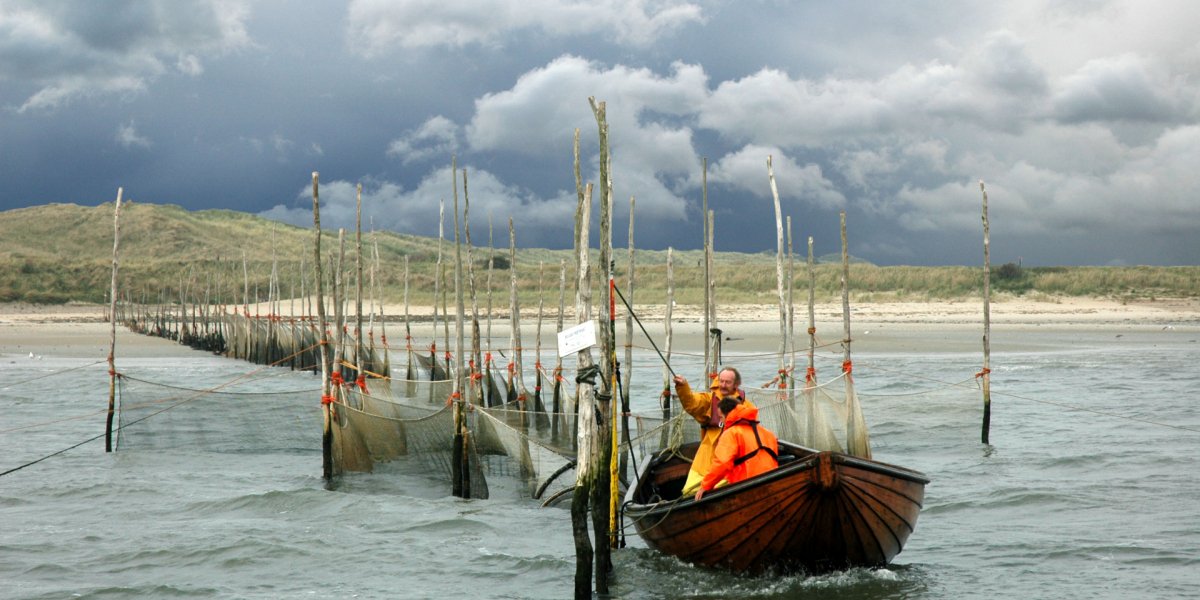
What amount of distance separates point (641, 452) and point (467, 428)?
2.10 m

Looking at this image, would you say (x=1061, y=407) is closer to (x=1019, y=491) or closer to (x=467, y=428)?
(x=1019, y=491)

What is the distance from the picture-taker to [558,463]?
8.98 m

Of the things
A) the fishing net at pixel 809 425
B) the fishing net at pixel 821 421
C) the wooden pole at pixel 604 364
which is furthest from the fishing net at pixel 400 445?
the fishing net at pixel 821 421

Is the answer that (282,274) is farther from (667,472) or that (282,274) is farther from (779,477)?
(779,477)

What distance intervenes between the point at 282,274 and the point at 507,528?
64852 millimetres

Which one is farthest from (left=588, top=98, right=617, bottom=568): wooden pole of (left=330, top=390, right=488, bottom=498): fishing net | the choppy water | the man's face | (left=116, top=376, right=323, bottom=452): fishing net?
(left=116, top=376, right=323, bottom=452): fishing net

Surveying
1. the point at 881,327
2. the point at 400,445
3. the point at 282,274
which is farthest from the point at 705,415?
the point at 282,274

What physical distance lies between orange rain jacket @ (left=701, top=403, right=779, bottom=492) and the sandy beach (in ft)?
64.7

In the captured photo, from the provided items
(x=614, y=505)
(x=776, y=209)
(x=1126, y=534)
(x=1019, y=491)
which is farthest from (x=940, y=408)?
(x=614, y=505)

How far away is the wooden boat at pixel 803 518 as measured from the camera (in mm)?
5754

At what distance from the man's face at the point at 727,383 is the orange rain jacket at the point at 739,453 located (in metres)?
0.34

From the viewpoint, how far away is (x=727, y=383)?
679 cm

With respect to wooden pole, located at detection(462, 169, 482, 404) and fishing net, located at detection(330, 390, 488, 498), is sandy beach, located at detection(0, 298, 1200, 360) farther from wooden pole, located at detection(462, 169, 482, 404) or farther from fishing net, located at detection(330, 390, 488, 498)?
fishing net, located at detection(330, 390, 488, 498)

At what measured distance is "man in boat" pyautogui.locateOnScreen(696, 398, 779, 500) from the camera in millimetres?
6379
